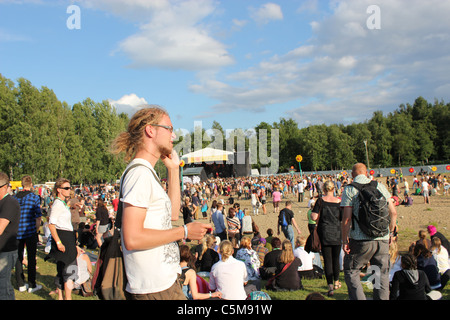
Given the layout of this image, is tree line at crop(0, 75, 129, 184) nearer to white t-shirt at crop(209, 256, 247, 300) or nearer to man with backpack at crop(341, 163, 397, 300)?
white t-shirt at crop(209, 256, 247, 300)

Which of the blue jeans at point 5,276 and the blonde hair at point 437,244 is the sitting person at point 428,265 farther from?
the blue jeans at point 5,276

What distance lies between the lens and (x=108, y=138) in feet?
166

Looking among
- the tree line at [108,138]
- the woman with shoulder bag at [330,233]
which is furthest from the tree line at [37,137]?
the woman with shoulder bag at [330,233]

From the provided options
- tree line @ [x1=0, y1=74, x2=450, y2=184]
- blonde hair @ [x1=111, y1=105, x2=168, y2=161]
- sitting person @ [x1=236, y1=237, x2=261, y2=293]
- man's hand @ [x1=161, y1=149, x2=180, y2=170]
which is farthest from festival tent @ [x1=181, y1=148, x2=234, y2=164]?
blonde hair @ [x1=111, y1=105, x2=168, y2=161]

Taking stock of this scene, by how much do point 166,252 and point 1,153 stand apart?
40.8m

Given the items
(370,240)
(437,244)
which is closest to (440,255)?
(437,244)

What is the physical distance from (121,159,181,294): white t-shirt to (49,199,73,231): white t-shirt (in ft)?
12.1

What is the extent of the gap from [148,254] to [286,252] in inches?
177

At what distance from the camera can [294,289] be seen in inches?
230

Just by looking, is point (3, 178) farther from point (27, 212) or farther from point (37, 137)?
point (37, 137)

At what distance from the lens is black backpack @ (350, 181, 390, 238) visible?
3.97 metres
